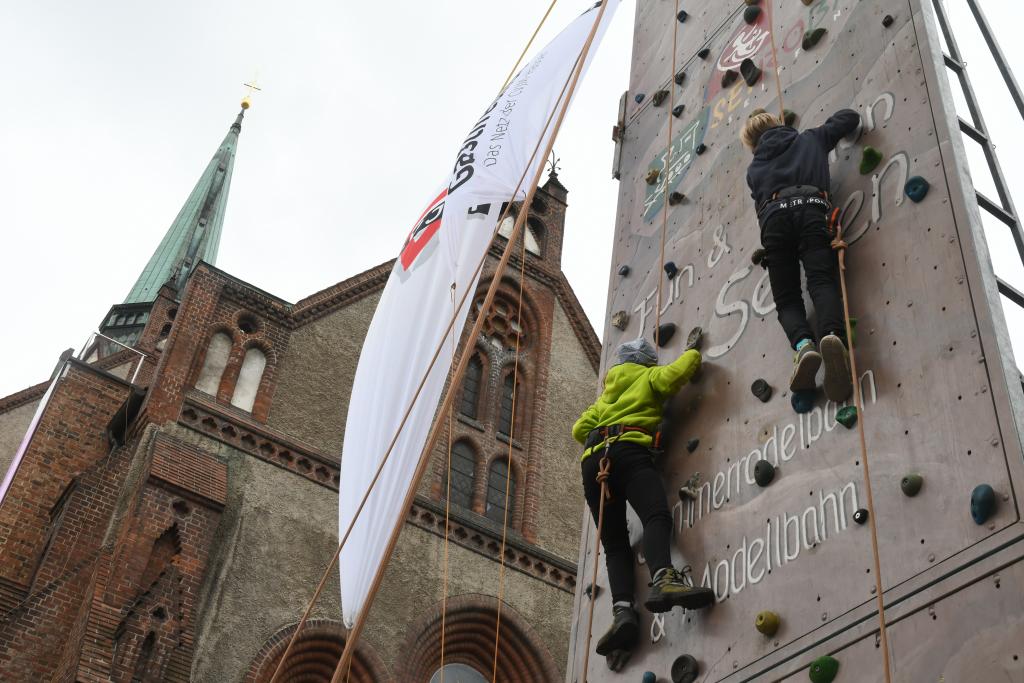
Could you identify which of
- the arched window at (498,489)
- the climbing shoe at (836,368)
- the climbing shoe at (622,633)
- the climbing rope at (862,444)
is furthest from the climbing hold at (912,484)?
the arched window at (498,489)

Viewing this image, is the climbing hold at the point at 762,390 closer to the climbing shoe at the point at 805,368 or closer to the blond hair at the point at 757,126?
the climbing shoe at the point at 805,368

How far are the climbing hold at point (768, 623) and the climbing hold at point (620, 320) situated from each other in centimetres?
254

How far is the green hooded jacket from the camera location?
5137 mm

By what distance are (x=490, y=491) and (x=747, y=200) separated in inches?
473

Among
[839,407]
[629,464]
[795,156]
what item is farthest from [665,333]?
[839,407]

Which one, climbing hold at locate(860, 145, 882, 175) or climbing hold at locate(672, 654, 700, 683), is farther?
climbing hold at locate(860, 145, 882, 175)

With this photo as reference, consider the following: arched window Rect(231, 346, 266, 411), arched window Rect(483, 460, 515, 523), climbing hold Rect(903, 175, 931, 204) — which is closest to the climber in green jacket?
climbing hold Rect(903, 175, 931, 204)

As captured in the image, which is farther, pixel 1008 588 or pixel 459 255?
pixel 459 255

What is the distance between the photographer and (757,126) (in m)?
5.30

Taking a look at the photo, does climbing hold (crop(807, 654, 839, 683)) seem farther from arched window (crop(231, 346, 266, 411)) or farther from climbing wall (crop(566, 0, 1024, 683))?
arched window (crop(231, 346, 266, 411))

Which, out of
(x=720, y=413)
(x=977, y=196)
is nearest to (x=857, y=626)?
(x=720, y=413)

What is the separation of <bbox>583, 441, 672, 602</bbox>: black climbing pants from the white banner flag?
4.66 feet

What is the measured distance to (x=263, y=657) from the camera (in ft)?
44.1

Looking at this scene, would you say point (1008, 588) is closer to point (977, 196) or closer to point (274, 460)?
point (977, 196)
